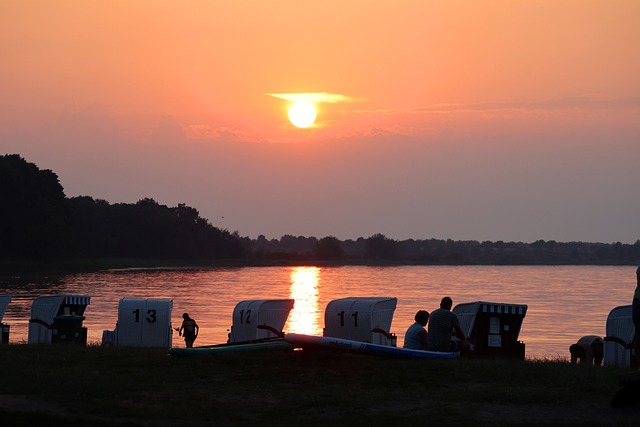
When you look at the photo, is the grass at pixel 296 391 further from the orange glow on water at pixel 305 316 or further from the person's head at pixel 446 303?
the orange glow on water at pixel 305 316

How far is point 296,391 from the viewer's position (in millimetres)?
20156

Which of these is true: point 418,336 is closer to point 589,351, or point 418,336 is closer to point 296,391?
point 296,391

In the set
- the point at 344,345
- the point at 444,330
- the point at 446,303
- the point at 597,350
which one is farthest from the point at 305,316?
the point at 344,345

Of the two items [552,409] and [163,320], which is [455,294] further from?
[552,409]

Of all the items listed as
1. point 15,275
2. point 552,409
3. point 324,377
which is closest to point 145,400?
point 324,377

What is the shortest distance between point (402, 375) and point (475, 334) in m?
6.84

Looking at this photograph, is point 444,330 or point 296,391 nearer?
point 296,391

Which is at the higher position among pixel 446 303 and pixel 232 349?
pixel 446 303

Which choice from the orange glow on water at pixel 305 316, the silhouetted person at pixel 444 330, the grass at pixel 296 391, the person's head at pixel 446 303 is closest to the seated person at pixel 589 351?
the silhouetted person at pixel 444 330

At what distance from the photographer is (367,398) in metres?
19.3

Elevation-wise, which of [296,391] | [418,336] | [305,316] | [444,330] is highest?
[444,330]

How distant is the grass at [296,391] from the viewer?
57.5 feet

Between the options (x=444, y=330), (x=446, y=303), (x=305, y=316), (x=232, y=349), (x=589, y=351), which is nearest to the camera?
Result: (x=232, y=349)

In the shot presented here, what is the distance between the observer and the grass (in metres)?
17.5
